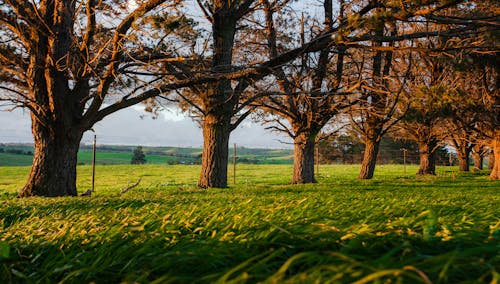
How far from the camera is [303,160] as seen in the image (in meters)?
14.6

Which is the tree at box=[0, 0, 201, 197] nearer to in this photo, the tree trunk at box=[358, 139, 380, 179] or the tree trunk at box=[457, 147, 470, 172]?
the tree trunk at box=[358, 139, 380, 179]

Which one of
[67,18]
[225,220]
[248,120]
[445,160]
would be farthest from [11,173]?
[445,160]

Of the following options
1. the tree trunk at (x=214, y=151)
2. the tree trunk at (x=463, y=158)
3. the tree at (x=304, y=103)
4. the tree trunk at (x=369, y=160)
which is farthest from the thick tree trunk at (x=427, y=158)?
the tree trunk at (x=214, y=151)

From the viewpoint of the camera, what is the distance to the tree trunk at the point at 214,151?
1140 centimetres

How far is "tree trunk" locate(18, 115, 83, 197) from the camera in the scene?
340 inches

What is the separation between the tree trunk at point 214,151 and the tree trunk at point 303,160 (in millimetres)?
3885

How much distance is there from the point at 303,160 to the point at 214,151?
444cm

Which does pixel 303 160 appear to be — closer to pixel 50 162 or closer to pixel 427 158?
pixel 50 162

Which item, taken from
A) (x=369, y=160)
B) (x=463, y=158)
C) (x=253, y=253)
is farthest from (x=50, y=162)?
(x=463, y=158)

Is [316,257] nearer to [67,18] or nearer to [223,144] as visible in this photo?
[67,18]

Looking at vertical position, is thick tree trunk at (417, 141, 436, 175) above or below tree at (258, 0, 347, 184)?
below

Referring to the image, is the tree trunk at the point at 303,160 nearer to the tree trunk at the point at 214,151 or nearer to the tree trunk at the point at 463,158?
the tree trunk at the point at 214,151

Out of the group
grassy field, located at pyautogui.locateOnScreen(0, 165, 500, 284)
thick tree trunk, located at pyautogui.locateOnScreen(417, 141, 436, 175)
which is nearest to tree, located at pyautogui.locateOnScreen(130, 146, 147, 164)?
thick tree trunk, located at pyautogui.locateOnScreen(417, 141, 436, 175)

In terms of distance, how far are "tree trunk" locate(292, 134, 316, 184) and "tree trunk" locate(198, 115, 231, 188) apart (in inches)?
153
